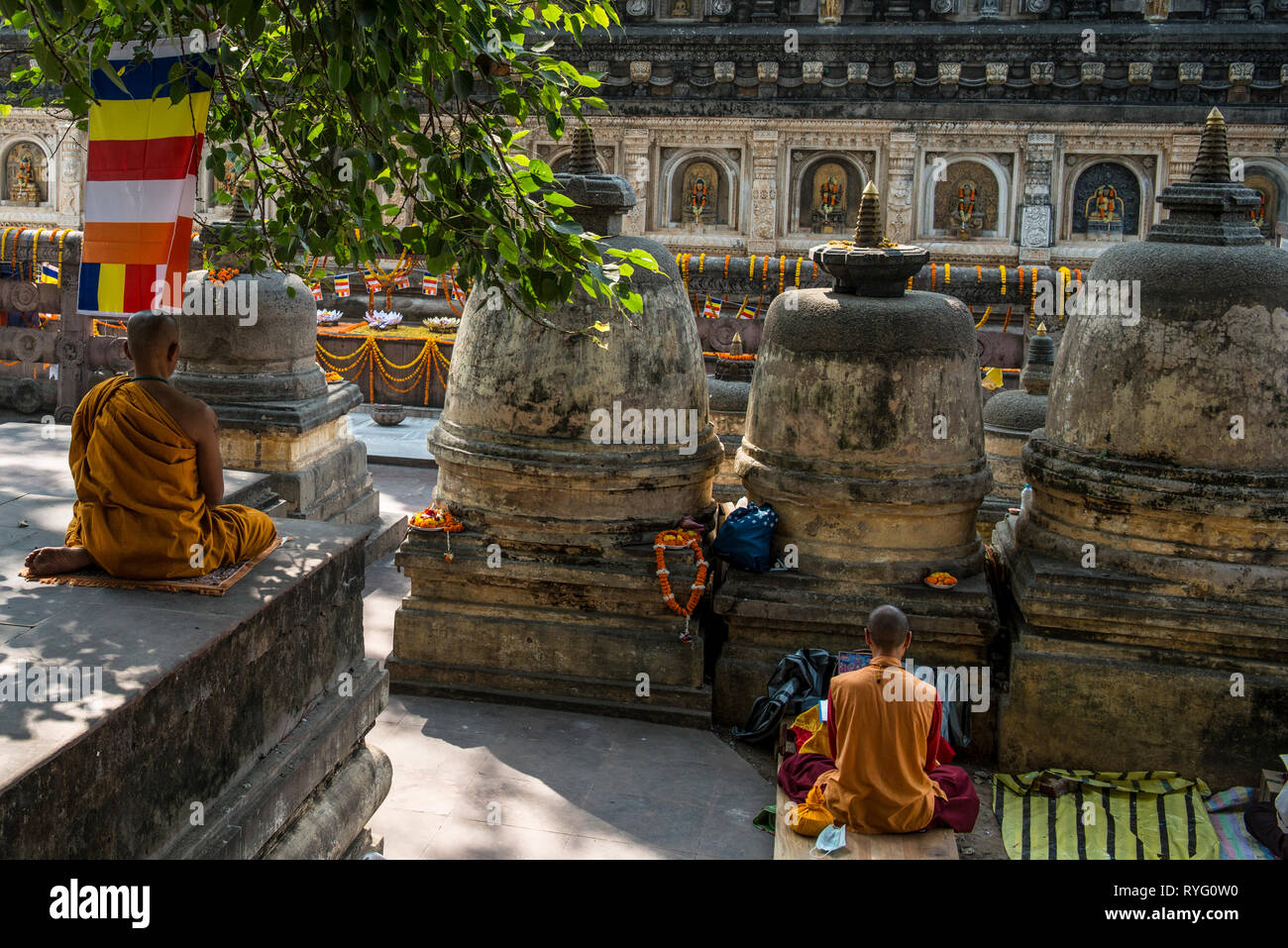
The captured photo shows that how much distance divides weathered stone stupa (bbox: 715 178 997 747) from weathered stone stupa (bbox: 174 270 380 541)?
3686 mm

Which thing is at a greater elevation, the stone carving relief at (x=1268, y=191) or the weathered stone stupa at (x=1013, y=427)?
the stone carving relief at (x=1268, y=191)

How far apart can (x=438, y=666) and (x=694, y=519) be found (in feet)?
5.55

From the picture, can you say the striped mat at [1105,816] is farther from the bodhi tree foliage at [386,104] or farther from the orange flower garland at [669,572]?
the bodhi tree foliage at [386,104]

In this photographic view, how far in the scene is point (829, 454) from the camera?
6625mm

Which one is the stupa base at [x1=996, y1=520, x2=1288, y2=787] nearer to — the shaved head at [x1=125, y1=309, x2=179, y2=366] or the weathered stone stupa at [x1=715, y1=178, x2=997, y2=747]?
the weathered stone stupa at [x1=715, y1=178, x2=997, y2=747]

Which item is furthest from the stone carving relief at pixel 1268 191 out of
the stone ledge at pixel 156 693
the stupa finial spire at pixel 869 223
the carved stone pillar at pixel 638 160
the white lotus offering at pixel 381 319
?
the stone ledge at pixel 156 693

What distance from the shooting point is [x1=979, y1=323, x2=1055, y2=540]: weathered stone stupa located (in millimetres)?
8648

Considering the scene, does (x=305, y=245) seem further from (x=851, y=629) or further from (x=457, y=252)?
(x=851, y=629)

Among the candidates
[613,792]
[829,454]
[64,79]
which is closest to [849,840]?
[613,792]

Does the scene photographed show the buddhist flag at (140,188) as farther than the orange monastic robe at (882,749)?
No

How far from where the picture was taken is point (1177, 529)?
20.4 ft

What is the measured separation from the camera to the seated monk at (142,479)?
4.36 metres

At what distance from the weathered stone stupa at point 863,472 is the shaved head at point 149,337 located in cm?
327

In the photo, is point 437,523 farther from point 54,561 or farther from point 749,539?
point 54,561
